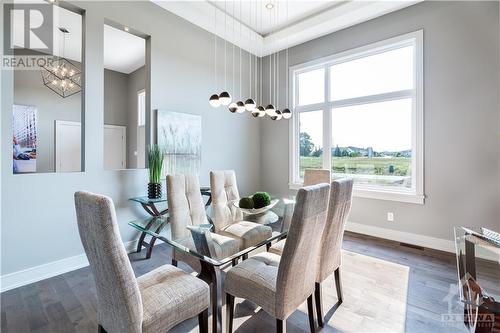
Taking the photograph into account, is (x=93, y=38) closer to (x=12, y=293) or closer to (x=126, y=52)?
(x=126, y=52)

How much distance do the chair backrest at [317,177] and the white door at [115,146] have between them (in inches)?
198

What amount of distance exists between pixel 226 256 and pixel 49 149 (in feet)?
18.0

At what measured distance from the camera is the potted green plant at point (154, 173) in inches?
126

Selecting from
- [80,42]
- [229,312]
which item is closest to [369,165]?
[229,312]

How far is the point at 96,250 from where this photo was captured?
1.13 m

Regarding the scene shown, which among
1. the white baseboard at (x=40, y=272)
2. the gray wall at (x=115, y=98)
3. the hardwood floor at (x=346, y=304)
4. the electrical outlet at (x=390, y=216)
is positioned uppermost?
the gray wall at (x=115, y=98)

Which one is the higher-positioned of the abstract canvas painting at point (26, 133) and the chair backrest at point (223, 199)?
the abstract canvas painting at point (26, 133)

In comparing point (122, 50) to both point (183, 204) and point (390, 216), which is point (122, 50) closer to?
point (183, 204)

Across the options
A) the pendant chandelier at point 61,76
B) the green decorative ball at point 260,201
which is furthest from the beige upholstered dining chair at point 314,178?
the pendant chandelier at point 61,76

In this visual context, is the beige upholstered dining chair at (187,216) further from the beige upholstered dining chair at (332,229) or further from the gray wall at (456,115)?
the gray wall at (456,115)

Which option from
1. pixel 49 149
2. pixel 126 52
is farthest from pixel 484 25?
pixel 49 149

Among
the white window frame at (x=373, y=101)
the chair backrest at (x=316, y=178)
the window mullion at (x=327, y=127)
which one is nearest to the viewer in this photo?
the chair backrest at (x=316, y=178)

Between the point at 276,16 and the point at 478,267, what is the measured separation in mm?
4204

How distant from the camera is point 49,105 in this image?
5.09m
